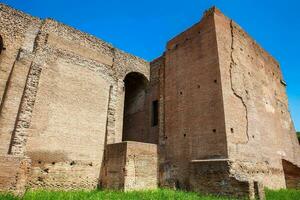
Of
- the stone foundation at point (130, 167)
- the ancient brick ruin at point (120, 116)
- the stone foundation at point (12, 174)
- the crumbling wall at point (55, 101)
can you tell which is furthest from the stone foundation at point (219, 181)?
the stone foundation at point (12, 174)

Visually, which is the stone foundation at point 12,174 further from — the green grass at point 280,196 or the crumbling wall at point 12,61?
the green grass at point 280,196

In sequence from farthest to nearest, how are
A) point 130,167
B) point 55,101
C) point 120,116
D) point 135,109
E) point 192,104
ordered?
point 135,109 < point 120,116 < point 192,104 < point 55,101 < point 130,167

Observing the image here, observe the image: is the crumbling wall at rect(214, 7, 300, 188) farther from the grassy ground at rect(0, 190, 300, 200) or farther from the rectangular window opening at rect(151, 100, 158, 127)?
the rectangular window opening at rect(151, 100, 158, 127)

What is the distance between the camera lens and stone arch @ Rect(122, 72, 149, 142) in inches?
569

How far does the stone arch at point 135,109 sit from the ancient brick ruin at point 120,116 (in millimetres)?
624

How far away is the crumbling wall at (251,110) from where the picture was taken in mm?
10047

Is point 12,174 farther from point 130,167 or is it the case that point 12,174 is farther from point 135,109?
point 135,109

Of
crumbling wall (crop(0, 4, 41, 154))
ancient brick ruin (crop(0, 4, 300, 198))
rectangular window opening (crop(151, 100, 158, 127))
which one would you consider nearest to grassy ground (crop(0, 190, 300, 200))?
ancient brick ruin (crop(0, 4, 300, 198))

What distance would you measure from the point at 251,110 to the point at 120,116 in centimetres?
674

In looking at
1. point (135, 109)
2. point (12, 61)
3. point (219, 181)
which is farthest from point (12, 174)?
point (135, 109)

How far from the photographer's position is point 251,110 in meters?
11.6

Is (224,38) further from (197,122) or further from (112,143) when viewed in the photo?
(112,143)

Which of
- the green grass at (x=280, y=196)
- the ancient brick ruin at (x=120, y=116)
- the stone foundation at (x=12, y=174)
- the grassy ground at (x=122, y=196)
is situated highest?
the ancient brick ruin at (x=120, y=116)

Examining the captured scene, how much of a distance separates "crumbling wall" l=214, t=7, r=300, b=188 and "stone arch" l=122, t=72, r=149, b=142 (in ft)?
17.9
